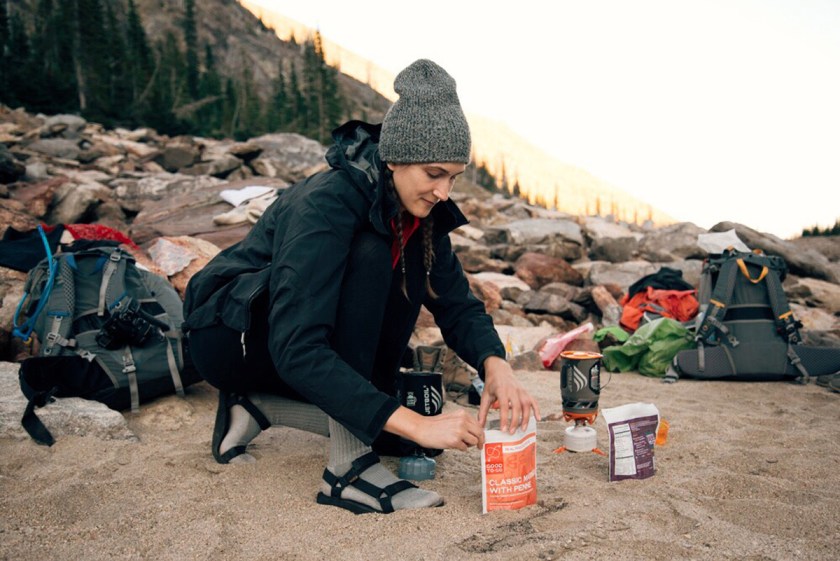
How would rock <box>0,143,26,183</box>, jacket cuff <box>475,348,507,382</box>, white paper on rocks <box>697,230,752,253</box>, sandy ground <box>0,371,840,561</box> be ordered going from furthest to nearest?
rock <box>0,143,26,183</box> < white paper on rocks <box>697,230,752,253</box> < jacket cuff <box>475,348,507,382</box> < sandy ground <box>0,371,840,561</box>

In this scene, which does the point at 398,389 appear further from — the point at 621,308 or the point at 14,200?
the point at 14,200

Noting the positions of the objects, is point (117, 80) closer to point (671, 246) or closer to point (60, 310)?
point (671, 246)

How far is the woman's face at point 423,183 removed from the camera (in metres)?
2.19

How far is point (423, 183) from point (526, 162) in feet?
414

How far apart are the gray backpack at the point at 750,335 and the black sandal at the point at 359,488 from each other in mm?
3263

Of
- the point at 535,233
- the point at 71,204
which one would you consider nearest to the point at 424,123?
the point at 71,204

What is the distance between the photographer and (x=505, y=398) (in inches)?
87.3

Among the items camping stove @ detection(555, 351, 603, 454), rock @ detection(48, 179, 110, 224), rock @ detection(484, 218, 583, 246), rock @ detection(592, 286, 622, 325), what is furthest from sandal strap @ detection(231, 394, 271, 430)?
A: rock @ detection(484, 218, 583, 246)

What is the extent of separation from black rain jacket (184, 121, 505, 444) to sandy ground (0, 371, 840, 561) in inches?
17.7

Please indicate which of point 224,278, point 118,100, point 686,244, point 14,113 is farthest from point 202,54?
point 224,278

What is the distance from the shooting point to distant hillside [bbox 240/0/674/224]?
101000 mm

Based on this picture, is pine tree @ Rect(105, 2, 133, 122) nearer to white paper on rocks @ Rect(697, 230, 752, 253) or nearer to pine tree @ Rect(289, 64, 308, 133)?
pine tree @ Rect(289, 64, 308, 133)

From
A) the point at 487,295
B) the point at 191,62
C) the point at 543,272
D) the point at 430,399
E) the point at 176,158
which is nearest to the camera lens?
the point at 430,399

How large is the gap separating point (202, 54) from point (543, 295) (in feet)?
235
